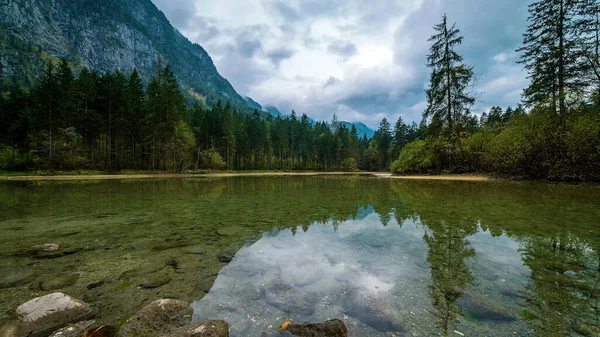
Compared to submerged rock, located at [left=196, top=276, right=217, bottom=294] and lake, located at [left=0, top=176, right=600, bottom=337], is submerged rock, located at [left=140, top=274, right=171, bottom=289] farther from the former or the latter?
submerged rock, located at [left=196, top=276, right=217, bottom=294]

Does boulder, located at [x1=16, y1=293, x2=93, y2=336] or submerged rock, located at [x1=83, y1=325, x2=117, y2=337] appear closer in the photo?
submerged rock, located at [x1=83, y1=325, x2=117, y2=337]

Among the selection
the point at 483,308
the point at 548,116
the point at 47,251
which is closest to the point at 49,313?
the point at 47,251

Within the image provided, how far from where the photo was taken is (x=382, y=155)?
90.2 m

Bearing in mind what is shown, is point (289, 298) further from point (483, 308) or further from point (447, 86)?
point (447, 86)

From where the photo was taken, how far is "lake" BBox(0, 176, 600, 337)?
128 inches

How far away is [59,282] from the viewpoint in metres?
4.33

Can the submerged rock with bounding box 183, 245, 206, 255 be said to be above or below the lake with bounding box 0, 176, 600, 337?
below

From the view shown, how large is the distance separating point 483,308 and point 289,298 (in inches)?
110

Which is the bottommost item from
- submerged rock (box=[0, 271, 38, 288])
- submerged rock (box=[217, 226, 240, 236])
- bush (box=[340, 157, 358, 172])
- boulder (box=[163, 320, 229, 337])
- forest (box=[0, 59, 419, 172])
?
submerged rock (box=[217, 226, 240, 236])

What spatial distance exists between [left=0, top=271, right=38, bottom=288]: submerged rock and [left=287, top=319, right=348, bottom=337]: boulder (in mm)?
5080

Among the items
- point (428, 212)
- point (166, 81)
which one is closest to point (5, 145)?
point (166, 81)

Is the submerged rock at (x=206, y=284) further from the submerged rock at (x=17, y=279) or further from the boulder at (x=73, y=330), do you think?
the submerged rock at (x=17, y=279)

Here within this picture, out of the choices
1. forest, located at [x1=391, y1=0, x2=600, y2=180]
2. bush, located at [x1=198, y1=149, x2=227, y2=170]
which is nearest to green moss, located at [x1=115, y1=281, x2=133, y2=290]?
forest, located at [x1=391, y1=0, x2=600, y2=180]

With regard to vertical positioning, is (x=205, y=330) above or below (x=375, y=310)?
above
